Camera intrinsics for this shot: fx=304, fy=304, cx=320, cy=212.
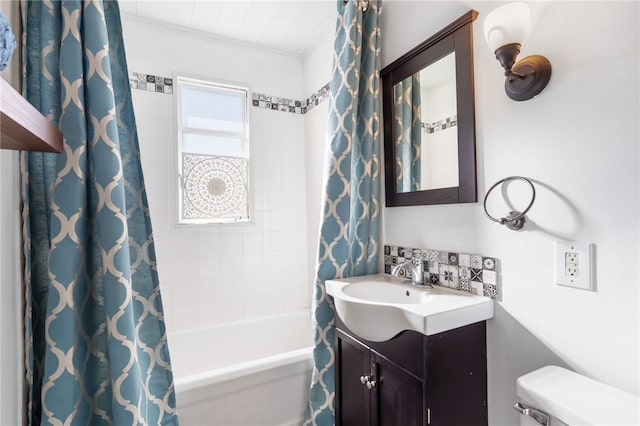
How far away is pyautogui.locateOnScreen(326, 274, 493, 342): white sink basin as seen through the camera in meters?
0.99

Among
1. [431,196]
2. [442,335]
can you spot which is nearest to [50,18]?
[431,196]

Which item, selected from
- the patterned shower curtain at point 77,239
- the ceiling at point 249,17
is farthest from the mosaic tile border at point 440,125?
the patterned shower curtain at point 77,239

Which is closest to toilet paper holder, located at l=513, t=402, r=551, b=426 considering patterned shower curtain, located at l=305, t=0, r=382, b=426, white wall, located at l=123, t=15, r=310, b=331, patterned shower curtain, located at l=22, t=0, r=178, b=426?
patterned shower curtain, located at l=305, t=0, r=382, b=426

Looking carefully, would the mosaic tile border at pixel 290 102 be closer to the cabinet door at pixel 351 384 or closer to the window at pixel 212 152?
the window at pixel 212 152

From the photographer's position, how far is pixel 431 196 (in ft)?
4.60

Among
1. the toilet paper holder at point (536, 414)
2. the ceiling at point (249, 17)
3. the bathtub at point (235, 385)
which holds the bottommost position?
the bathtub at point (235, 385)

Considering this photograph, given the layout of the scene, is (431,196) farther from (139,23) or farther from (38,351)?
(139,23)

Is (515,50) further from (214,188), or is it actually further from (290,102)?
(214,188)

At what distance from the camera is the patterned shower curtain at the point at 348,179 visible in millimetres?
1546

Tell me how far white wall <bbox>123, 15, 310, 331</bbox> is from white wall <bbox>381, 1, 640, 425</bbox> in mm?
1513

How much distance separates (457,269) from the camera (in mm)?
1288

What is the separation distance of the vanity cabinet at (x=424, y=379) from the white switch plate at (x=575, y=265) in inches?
13.5

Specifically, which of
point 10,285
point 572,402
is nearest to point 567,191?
point 572,402

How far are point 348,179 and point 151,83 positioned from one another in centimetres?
156
